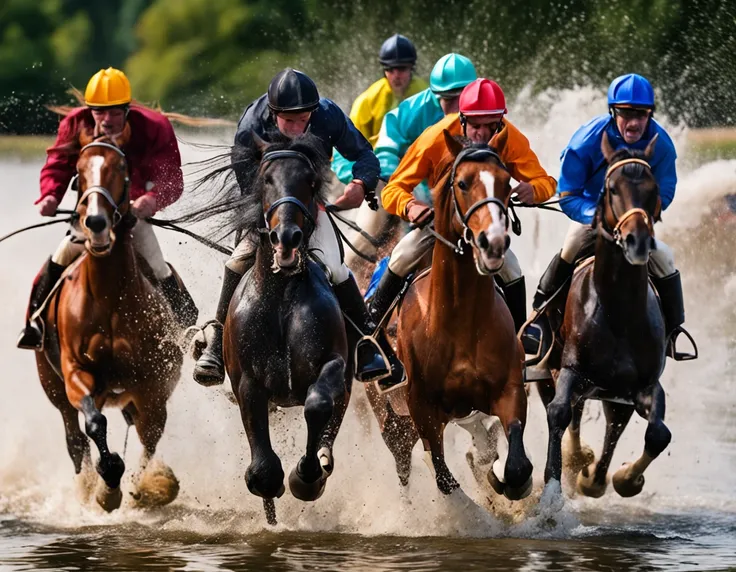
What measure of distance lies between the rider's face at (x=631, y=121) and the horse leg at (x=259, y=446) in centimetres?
261

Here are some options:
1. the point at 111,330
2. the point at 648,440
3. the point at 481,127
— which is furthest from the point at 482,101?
the point at 111,330

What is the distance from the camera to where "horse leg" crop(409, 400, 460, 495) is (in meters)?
9.20

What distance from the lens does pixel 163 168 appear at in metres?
10.4

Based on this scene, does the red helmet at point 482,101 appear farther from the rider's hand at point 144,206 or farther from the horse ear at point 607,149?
the rider's hand at point 144,206

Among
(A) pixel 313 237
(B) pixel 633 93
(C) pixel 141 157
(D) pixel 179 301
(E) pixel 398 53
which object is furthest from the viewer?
(E) pixel 398 53

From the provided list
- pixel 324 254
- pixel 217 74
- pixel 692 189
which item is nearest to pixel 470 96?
pixel 324 254

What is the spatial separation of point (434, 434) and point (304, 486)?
100 centimetres

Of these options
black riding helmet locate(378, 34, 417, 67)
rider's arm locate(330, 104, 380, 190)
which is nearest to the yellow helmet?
rider's arm locate(330, 104, 380, 190)

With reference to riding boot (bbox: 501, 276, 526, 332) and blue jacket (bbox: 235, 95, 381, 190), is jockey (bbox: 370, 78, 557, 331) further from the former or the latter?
blue jacket (bbox: 235, 95, 381, 190)

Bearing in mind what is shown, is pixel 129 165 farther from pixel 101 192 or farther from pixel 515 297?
pixel 515 297

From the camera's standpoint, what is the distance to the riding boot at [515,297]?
957cm

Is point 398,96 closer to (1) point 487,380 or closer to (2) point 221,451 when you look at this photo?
(2) point 221,451

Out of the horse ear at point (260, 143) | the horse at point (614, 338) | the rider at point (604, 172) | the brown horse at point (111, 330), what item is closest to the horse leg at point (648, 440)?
the horse at point (614, 338)

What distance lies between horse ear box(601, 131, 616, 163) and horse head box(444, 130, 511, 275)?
1032 millimetres
